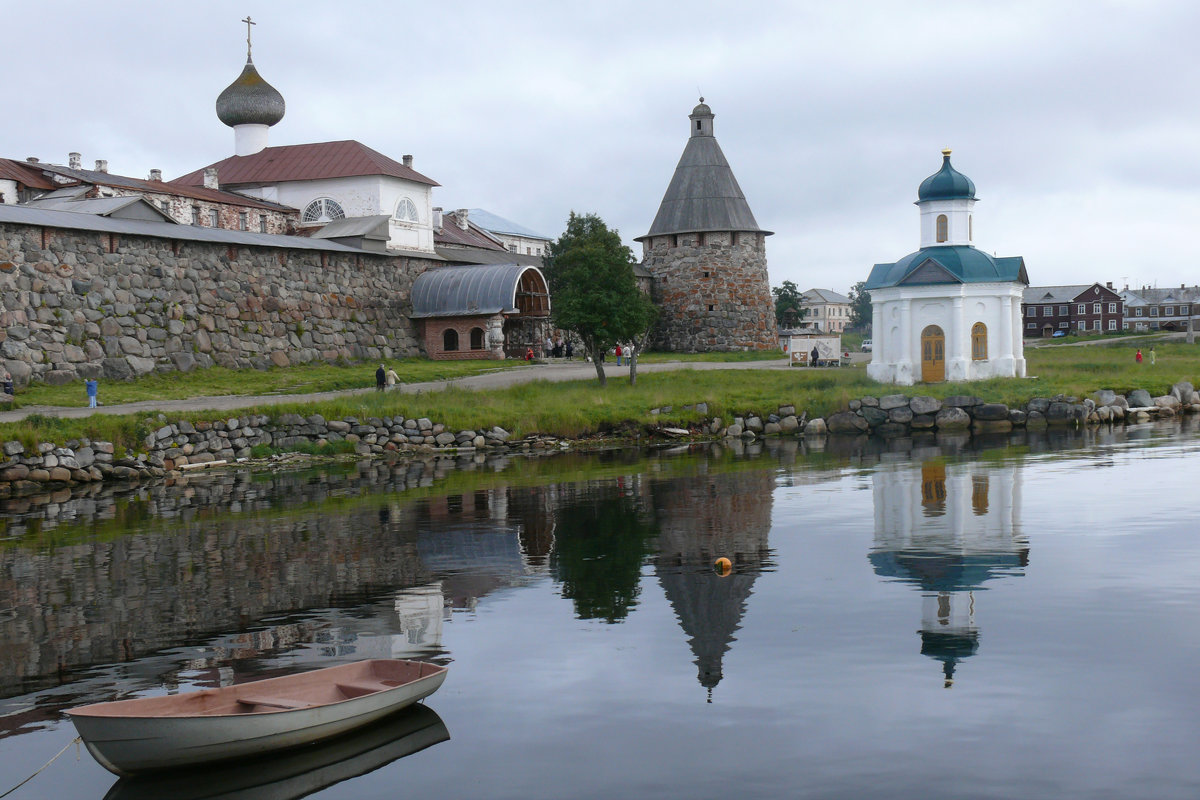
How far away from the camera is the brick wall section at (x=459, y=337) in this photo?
1494 inches

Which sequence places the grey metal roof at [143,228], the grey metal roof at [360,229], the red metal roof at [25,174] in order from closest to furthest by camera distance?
the grey metal roof at [143,228], the red metal roof at [25,174], the grey metal roof at [360,229]

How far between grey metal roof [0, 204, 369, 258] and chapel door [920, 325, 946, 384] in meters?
17.1

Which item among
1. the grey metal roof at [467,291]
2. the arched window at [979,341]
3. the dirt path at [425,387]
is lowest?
the dirt path at [425,387]

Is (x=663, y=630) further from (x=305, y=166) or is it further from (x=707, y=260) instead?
(x=707, y=260)

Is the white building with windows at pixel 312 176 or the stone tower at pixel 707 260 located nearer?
the white building with windows at pixel 312 176

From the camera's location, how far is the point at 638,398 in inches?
1163

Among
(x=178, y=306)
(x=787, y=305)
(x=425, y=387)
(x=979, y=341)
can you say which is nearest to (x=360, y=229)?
(x=178, y=306)

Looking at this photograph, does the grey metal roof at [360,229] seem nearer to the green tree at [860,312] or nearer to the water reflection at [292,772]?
the water reflection at [292,772]

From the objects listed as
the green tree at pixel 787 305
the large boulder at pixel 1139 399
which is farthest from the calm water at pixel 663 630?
the green tree at pixel 787 305

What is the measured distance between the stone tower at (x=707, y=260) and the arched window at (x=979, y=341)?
16348mm

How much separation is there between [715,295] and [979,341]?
16.8 m

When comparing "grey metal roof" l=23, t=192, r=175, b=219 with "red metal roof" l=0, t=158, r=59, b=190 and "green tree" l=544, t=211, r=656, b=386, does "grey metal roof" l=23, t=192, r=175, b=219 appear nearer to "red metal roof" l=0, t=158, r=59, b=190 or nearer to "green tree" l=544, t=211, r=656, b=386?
"red metal roof" l=0, t=158, r=59, b=190

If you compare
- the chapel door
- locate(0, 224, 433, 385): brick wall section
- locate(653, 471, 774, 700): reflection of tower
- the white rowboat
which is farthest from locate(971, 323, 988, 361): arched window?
the white rowboat

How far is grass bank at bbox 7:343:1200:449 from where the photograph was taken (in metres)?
23.3
